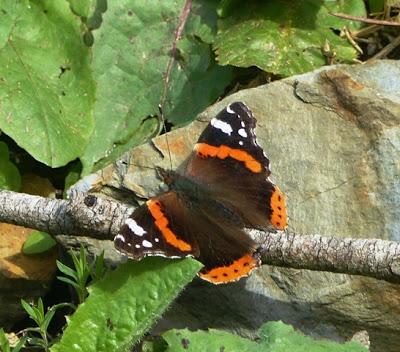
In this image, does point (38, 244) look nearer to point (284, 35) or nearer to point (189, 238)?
point (189, 238)

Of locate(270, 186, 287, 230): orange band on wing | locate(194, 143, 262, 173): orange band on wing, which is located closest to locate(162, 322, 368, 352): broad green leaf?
locate(270, 186, 287, 230): orange band on wing

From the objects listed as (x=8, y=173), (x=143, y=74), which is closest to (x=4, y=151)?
(x=8, y=173)

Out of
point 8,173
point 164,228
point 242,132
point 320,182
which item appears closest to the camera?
point 164,228

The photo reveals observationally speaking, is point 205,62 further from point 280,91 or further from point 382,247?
point 382,247

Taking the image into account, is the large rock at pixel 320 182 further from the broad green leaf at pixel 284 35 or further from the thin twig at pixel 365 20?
Answer: the thin twig at pixel 365 20

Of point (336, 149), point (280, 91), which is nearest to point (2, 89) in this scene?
point (280, 91)

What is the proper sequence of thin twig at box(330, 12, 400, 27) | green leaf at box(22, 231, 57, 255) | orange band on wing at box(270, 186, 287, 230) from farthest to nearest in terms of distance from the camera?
thin twig at box(330, 12, 400, 27)
green leaf at box(22, 231, 57, 255)
orange band on wing at box(270, 186, 287, 230)

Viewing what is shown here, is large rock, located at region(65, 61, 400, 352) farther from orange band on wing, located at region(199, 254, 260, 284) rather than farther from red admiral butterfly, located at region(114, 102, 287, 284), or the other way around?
orange band on wing, located at region(199, 254, 260, 284)
